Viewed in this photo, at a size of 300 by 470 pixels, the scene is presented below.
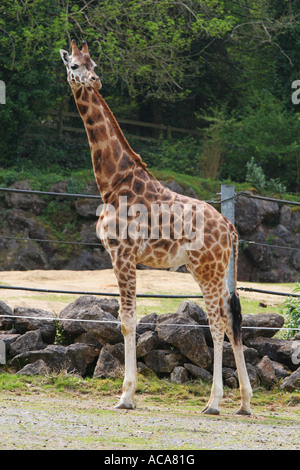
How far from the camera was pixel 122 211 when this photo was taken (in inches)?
213

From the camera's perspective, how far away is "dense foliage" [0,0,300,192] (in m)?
17.5

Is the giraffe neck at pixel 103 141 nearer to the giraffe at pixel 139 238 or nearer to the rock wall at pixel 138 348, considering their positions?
the giraffe at pixel 139 238

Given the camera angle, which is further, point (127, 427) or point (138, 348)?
point (138, 348)

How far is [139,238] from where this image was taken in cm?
538

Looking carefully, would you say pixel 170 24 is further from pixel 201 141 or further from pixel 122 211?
pixel 122 211

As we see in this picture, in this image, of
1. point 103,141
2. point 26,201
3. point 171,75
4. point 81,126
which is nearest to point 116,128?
point 103,141

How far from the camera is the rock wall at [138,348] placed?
611cm

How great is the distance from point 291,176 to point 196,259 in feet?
55.2

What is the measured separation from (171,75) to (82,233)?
22.9 ft

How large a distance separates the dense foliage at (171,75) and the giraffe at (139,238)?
1138cm

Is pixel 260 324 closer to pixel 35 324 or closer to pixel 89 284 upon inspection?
pixel 35 324

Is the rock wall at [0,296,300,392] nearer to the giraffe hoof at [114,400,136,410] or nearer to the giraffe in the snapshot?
the giraffe

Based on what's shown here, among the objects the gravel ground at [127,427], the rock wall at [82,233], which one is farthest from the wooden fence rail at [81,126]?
the gravel ground at [127,427]

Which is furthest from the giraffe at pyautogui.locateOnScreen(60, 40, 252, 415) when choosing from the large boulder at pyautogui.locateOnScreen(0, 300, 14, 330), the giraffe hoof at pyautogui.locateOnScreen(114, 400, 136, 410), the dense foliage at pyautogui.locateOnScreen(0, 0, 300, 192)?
the dense foliage at pyautogui.locateOnScreen(0, 0, 300, 192)
